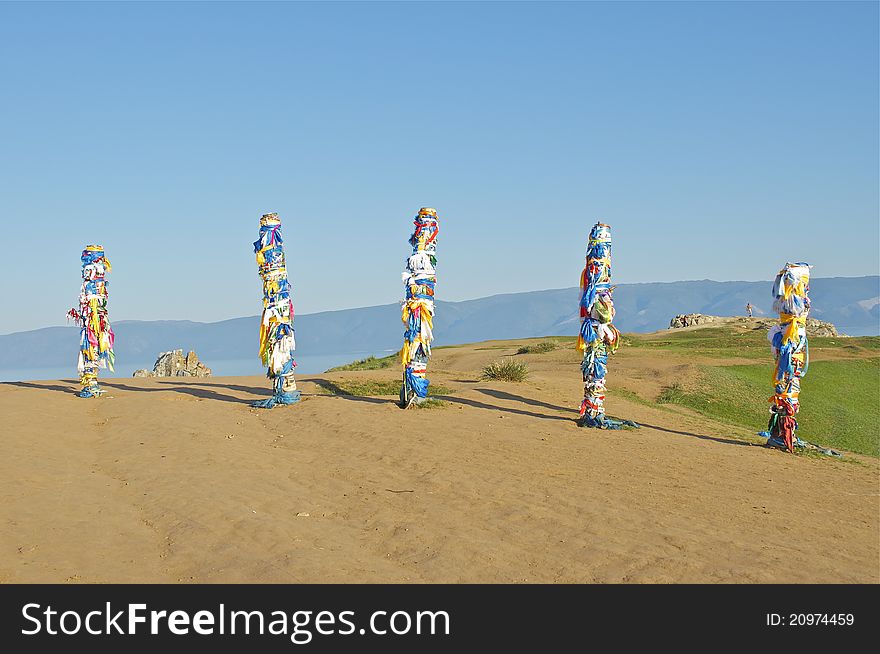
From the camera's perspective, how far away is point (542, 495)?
39.0 ft

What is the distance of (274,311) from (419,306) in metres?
4.15

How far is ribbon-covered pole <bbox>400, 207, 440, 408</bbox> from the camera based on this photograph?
19.5 m

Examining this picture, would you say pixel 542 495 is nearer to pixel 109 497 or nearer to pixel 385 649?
pixel 385 649

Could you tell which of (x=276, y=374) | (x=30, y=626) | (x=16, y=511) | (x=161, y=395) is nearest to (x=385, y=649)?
(x=30, y=626)

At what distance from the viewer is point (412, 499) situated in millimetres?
11789

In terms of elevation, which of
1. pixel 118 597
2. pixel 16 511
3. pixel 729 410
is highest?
pixel 729 410

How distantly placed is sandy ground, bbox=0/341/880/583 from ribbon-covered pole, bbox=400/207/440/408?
888 millimetres

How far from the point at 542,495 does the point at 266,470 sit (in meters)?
5.21

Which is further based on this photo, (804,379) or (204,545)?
(804,379)

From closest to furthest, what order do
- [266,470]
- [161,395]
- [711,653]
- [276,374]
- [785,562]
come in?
[711,653]
[785,562]
[266,470]
[276,374]
[161,395]

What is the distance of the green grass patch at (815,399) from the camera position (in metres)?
21.6

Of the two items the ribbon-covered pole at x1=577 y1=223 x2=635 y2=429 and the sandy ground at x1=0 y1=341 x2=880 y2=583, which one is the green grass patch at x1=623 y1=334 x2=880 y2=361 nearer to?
the sandy ground at x1=0 y1=341 x2=880 y2=583

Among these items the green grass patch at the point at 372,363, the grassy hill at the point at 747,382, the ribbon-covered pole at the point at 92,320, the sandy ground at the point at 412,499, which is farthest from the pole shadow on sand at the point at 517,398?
the green grass patch at the point at 372,363

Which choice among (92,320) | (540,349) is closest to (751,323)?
(540,349)
